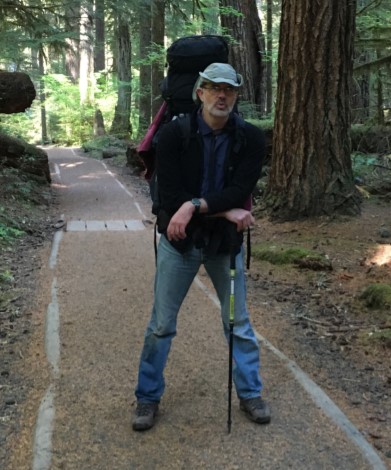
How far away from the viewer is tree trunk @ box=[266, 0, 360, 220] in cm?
791

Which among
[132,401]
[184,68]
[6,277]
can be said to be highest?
[184,68]

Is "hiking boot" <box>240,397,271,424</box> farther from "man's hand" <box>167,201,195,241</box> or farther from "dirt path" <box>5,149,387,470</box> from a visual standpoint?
"man's hand" <box>167,201,195,241</box>

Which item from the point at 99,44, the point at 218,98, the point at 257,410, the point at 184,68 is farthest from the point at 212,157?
Answer: the point at 99,44

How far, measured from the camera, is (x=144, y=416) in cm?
345

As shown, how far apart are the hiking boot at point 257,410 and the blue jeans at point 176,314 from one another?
40mm

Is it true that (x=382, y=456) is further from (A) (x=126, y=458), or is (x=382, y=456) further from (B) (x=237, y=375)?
(A) (x=126, y=458)

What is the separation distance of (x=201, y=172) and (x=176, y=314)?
93 centimetres

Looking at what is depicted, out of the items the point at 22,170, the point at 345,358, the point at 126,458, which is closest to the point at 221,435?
the point at 126,458

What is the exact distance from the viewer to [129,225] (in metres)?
10.3

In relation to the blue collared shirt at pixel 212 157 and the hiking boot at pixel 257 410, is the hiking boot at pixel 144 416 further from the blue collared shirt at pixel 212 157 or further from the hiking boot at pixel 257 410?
the blue collared shirt at pixel 212 157

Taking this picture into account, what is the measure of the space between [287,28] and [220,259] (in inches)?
234

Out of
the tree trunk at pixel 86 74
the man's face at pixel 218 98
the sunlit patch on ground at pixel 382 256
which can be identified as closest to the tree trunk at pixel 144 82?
the tree trunk at pixel 86 74

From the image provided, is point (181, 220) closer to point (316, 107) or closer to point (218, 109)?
point (218, 109)

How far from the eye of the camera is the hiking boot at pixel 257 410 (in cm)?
348
